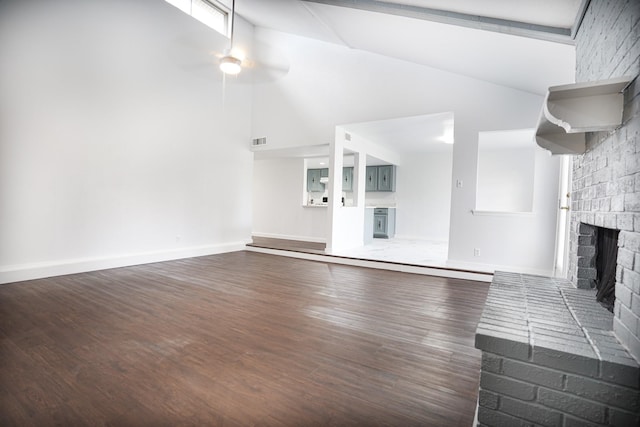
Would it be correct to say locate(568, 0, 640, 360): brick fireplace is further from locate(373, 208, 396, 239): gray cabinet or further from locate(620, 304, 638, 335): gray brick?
locate(373, 208, 396, 239): gray cabinet

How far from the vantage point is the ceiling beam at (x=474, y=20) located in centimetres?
241

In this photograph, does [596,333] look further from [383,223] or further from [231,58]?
[383,223]

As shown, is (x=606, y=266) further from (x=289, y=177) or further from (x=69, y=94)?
(x=289, y=177)

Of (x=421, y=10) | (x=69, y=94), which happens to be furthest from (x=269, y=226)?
(x=421, y=10)

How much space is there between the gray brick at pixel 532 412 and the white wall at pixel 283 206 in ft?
21.7

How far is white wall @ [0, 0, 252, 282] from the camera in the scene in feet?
12.2

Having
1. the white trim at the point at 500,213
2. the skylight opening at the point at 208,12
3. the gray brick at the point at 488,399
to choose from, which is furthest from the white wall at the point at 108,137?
the gray brick at the point at 488,399

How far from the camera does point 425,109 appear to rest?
16.2ft

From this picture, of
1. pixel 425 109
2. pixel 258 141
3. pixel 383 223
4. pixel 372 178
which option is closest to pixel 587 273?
pixel 425 109

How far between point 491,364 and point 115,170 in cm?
526

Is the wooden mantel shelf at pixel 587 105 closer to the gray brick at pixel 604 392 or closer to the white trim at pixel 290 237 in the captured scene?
the gray brick at pixel 604 392

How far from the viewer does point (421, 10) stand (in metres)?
3.00

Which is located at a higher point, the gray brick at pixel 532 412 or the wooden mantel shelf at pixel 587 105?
the wooden mantel shelf at pixel 587 105

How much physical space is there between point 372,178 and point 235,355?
25.5ft
